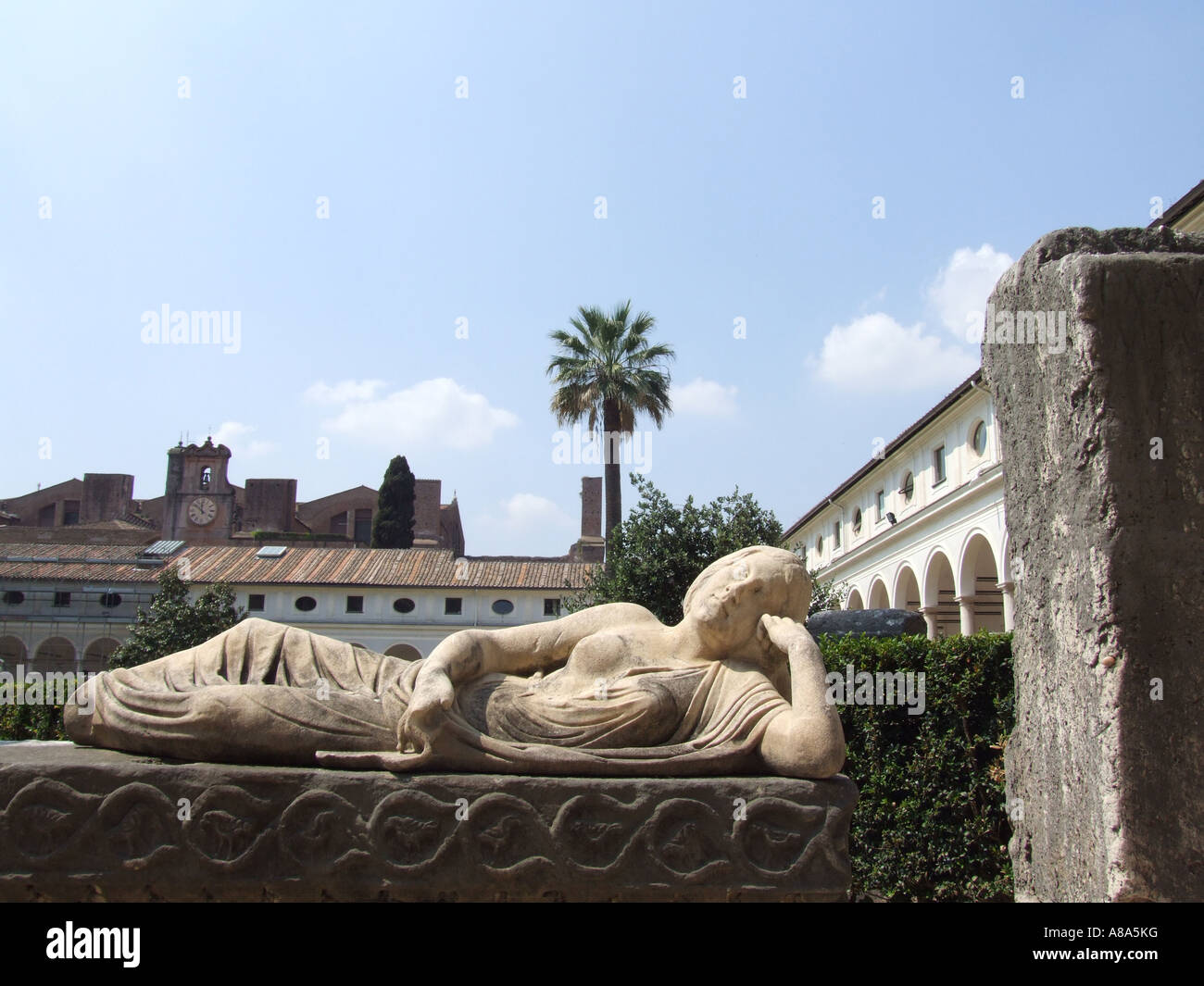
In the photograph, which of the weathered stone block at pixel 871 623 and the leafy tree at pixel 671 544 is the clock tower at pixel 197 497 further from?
the weathered stone block at pixel 871 623

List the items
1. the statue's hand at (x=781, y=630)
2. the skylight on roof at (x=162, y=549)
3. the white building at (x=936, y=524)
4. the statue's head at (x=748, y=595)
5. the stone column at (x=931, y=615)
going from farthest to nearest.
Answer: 1. the skylight on roof at (x=162, y=549)
2. the stone column at (x=931, y=615)
3. the white building at (x=936, y=524)
4. the statue's head at (x=748, y=595)
5. the statue's hand at (x=781, y=630)

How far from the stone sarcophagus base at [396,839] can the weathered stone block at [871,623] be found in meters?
8.16

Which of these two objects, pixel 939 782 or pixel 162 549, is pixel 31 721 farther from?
pixel 162 549

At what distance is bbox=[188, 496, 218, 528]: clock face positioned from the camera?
161ft

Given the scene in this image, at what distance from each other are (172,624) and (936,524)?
19.9 metres

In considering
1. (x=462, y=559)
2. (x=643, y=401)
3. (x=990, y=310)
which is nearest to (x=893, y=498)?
(x=643, y=401)

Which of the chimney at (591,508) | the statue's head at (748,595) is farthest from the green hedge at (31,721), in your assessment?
the chimney at (591,508)

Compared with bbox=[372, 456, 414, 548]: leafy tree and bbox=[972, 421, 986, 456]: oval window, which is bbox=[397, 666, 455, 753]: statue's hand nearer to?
bbox=[972, 421, 986, 456]: oval window

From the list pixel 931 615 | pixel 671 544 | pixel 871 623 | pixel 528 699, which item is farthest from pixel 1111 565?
pixel 931 615

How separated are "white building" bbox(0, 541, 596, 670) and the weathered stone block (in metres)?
20.6

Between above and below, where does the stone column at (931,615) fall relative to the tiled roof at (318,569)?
below

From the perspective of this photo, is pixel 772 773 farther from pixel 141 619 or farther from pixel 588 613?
pixel 141 619

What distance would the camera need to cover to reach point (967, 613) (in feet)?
76.8

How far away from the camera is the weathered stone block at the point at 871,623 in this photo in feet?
37.4
